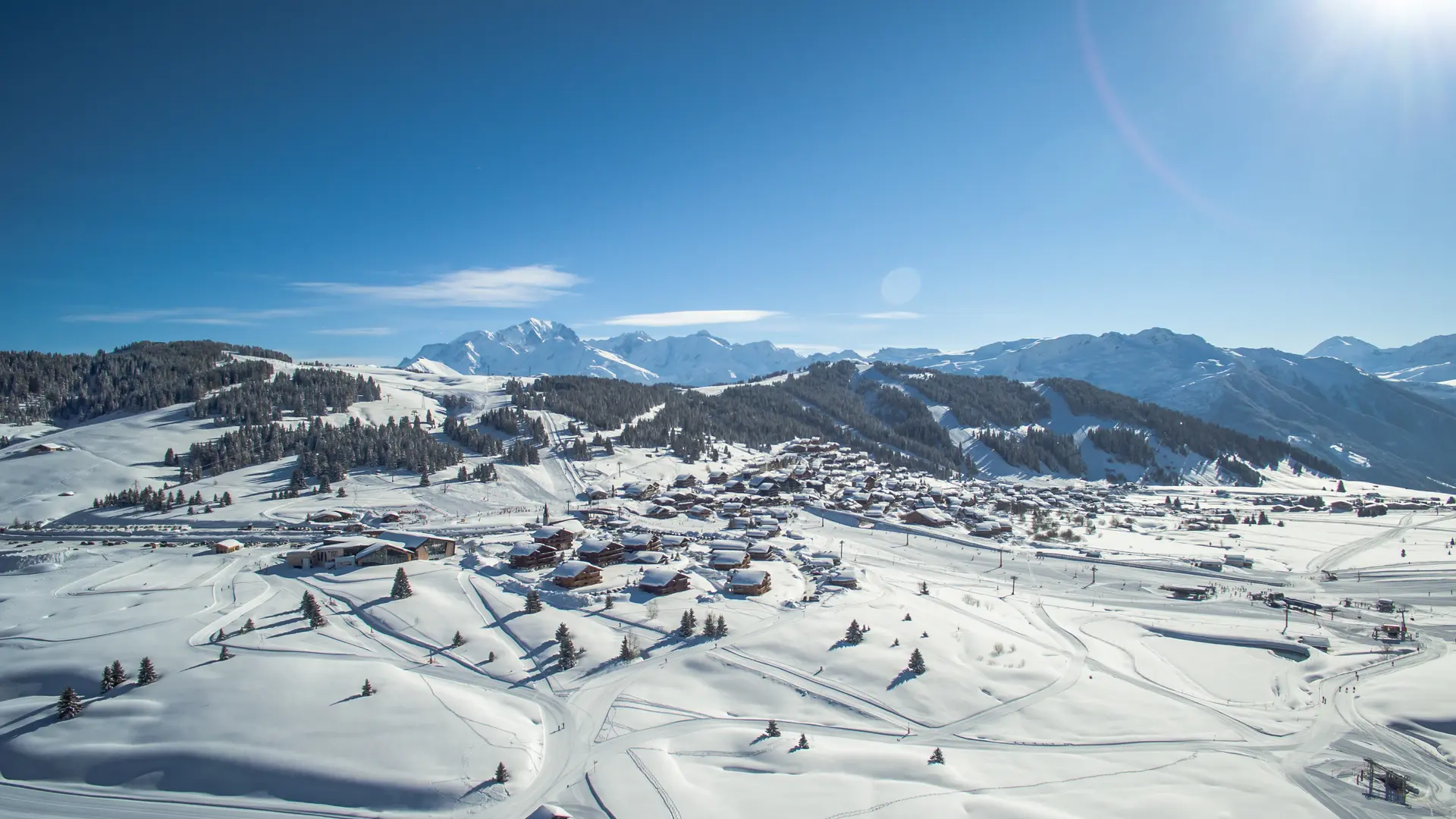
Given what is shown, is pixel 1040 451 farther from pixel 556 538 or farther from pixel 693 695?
pixel 693 695

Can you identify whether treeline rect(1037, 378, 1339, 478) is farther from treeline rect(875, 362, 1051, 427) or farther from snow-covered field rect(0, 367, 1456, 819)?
snow-covered field rect(0, 367, 1456, 819)

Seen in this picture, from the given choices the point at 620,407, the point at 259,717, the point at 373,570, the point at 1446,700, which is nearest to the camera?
the point at 259,717

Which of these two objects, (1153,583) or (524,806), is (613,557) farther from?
(1153,583)

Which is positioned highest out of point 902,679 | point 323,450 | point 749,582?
point 323,450

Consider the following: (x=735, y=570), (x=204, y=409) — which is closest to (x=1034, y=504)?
(x=735, y=570)

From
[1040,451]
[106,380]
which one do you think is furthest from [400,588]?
[1040,451]

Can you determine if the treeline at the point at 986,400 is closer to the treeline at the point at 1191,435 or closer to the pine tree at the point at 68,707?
the treeline at the point at 1191,435
